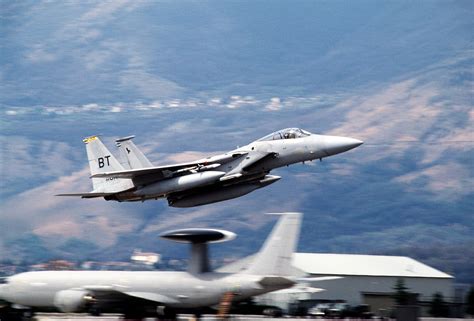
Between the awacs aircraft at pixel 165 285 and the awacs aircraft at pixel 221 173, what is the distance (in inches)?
229

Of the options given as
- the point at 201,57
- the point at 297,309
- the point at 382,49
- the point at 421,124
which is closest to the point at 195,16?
the point at 201,57

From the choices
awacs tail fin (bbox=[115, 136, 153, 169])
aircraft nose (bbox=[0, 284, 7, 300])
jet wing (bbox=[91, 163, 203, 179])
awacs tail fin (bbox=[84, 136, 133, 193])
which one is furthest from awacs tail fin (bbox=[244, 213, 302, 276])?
awacs tail fin (bbox=[115, 136, 153, 169])

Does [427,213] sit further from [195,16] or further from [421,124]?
[195,16]

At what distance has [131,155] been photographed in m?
41.6

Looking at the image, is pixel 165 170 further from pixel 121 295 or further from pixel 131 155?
pixel 121 295

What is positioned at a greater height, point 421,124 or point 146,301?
point 421,124

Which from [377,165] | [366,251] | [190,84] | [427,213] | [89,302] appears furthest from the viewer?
[190,84]

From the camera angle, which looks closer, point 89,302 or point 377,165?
point 89,302

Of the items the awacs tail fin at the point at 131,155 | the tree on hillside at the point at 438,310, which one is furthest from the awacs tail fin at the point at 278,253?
the tree on hillside at the point at 438,310

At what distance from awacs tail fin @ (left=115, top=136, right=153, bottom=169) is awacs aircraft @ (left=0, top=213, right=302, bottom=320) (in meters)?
10.7

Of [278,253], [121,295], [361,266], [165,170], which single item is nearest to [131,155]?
[165,170]

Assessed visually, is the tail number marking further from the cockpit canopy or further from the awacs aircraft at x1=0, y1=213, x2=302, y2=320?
the awacs aircraft at x1=0, y1=213, x2=302, y2=320

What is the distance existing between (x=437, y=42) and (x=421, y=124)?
40.7 feet

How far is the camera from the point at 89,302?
29.1 m
